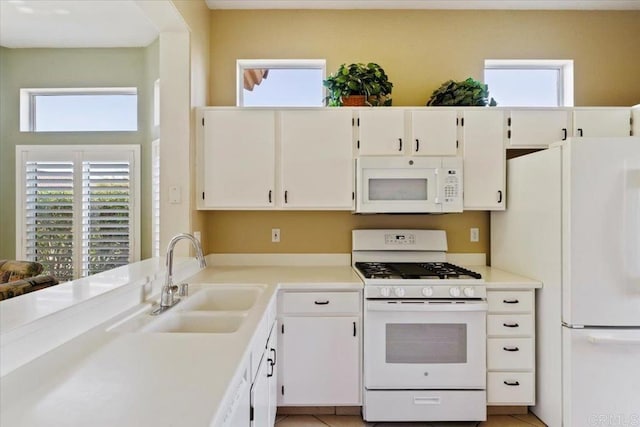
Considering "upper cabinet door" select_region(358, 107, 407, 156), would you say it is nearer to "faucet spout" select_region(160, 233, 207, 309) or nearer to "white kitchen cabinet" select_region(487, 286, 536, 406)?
"white kitchen cabinet" select_region(487, 286, 536, 406)

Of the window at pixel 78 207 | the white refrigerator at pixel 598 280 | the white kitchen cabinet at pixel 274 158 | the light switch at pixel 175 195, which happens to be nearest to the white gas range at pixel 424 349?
the white refrigerator at pixel 598 280

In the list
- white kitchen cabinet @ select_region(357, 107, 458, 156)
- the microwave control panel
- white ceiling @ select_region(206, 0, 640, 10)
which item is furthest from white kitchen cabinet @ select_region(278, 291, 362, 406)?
white ceiling @ select_region(206, 0, 640, 10)

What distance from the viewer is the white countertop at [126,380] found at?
0.75 m

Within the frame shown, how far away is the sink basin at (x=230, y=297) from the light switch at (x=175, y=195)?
2.35 feet

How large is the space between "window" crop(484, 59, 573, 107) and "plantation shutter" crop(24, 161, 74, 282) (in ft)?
13.0

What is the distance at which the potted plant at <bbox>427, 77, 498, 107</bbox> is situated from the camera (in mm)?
2533

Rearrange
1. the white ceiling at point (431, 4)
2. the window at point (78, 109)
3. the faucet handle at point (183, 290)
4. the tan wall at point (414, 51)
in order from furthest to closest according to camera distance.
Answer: the window at point (78, 109) → the tan wall at point (414, 51) → the white ceiling at point (431, 4) → the faucet handle at point (183, 290)

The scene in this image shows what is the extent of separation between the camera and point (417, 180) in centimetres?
246

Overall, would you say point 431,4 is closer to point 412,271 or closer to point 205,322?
point 412,271

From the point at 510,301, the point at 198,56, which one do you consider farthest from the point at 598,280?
the point at 198,56

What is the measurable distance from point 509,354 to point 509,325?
0.18 meters

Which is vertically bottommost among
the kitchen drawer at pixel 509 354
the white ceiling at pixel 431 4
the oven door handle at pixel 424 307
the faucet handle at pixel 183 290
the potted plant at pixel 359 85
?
the kitchen drawer at pixel 509 354

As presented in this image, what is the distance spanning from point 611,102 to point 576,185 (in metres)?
1.55

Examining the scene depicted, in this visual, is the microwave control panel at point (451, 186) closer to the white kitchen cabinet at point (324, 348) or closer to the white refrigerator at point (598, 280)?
the white refrigerator at point (598, 280)
